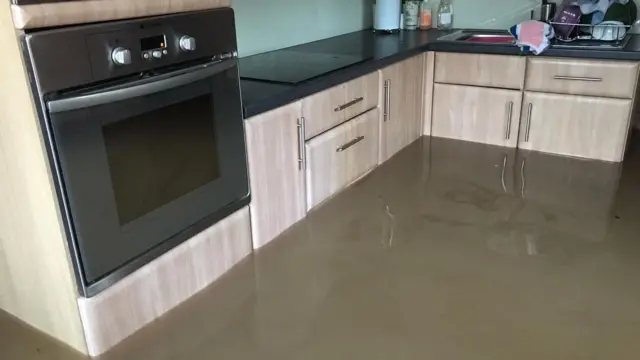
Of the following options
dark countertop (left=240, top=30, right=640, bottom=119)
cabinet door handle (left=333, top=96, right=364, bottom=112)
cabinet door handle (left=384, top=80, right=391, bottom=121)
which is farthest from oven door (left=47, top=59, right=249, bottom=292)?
cabinet door handle (left=384, top=80, right=391, bottom=121)

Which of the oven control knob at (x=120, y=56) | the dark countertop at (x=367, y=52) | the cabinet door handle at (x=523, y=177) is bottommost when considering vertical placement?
the cabinet door handle at (x=523, y=177)

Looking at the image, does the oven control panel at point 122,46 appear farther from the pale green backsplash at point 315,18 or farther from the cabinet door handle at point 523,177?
the cabinet door handle at point 523,177

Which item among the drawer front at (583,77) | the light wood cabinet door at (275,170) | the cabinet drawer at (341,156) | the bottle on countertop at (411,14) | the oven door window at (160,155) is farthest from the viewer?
the bottle on countertop at (411,14)

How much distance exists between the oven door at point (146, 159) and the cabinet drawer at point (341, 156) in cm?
53

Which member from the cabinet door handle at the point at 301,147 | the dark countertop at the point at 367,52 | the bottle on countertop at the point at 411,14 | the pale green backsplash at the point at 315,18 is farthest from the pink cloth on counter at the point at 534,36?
the cabinet door handle at the point at 301,147

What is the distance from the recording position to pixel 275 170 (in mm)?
2174

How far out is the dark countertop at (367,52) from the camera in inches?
81.9

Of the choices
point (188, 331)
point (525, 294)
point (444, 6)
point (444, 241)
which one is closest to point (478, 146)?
point (444, 6)

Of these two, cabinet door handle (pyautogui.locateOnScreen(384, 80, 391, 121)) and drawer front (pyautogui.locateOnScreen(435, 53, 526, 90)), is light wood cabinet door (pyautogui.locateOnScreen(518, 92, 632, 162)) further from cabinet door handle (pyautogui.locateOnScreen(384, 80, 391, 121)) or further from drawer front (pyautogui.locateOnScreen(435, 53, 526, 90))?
cabinet door handle (pyautogui.locateOnScreen(384, 80, 391, 121))

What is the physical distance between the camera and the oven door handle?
1359 mm

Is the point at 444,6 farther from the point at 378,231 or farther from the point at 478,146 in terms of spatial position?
the point at 378,231

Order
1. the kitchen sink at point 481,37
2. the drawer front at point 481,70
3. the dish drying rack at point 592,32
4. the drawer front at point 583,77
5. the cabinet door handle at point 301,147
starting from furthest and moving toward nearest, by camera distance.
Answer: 1. the kitchen sink at point 481,37
2. the drawer front at point 481,70
3. the dish drying rack at point 592,32
4. the drawer front at point 583,77
5. the cabinet door handle at point 301,147

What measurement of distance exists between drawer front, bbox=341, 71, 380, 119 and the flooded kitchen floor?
40cm

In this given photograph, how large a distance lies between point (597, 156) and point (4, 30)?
9.59ft
